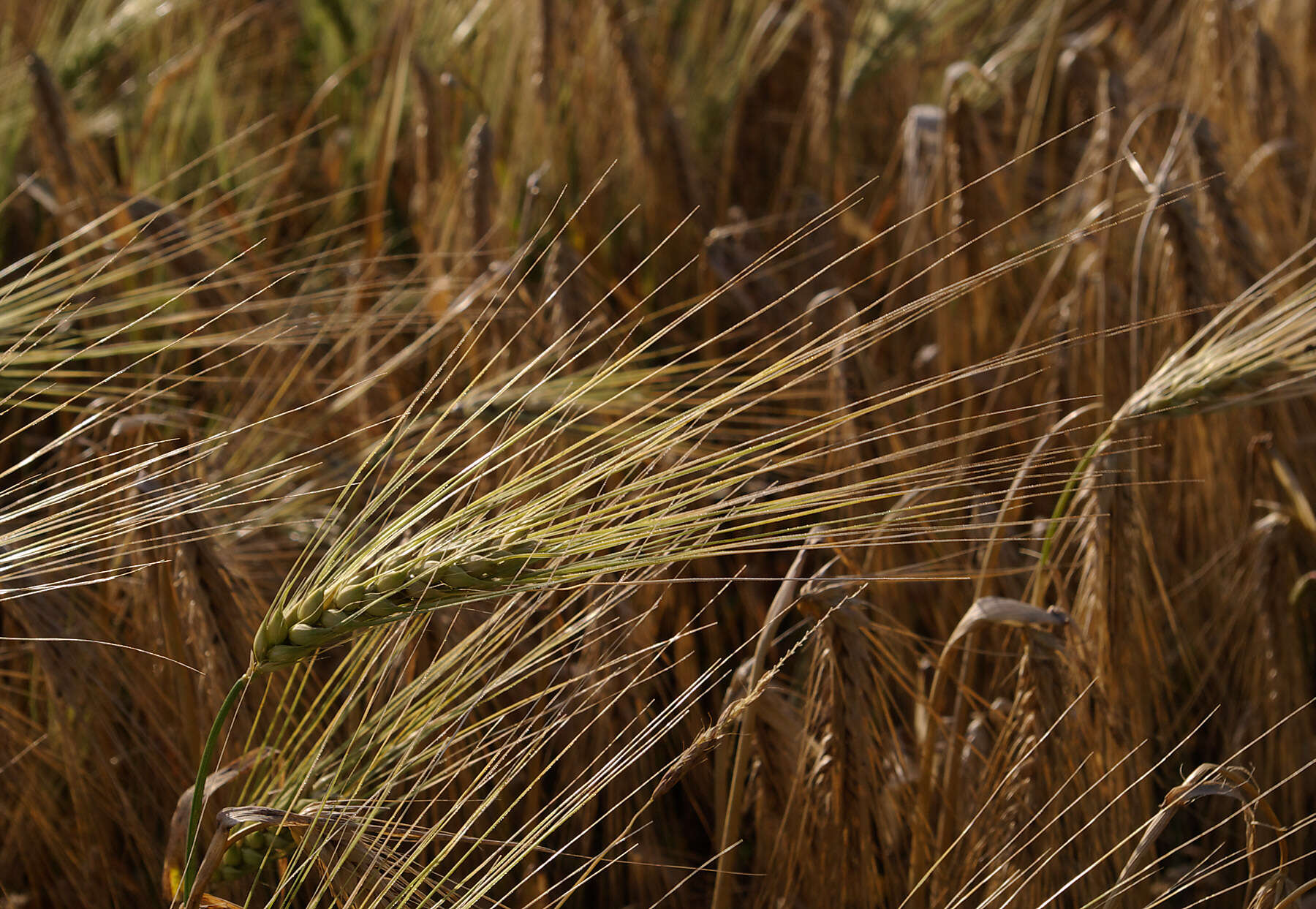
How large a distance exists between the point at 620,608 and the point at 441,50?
4.28 feet

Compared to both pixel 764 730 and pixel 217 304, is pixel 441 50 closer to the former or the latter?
pixel 217 304

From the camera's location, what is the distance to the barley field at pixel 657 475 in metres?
0.65

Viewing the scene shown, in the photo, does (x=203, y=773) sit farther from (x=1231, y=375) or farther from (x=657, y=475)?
(x=1231, y=375)

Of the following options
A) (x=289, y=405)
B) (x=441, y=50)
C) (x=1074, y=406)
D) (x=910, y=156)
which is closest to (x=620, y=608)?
(x=289, y=405)

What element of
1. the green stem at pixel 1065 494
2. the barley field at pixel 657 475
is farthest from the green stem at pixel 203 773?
the green stem at pixel 1065 494

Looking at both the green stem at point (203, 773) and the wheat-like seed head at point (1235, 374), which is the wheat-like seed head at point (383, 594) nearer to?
the green stem at point (203, 773)

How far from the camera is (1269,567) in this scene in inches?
40.7

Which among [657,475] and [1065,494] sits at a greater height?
[657,475]

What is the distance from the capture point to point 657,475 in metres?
0.59

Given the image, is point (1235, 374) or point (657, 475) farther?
point (1235, 374)

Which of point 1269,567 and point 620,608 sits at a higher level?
point 620,608

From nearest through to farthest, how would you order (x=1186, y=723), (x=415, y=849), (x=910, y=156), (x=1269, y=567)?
(x=415, y=849), (x=1269, y=567), (x=1186, y=723), (x=910, y=156)

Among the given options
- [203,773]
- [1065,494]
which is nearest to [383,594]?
[203,773]

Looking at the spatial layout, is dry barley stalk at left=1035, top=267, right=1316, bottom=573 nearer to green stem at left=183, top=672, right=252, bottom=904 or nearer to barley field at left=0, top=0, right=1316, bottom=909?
barley field at left=0, top=0, right=1316, bottom=909
